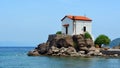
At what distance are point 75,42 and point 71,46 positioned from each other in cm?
167

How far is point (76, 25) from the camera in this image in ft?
285

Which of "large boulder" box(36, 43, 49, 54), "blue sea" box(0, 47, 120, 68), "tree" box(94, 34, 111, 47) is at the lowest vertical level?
"blue sea" box(0, 47, 120, 68)

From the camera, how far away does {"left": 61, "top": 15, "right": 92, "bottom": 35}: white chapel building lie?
87062 millimetres

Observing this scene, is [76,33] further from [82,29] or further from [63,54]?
[63,54]

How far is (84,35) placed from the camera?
8469 centimetres

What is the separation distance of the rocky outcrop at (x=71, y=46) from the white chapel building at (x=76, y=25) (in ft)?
10.1

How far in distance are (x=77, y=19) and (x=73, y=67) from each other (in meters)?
34.2

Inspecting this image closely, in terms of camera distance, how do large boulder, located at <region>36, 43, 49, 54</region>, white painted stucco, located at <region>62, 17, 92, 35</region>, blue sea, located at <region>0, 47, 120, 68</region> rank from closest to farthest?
blue sea, located at <region>0, 47, 120, 68</region> < large boulder, located at <region>36, 43, 49, 54</region> < white painted stucco, located at <region>62, 17, 92, 35</region>

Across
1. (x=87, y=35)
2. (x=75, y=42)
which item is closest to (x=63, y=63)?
(x=75, y=42)

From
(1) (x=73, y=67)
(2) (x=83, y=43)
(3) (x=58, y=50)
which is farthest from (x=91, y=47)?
(1) (x=73, y=67)

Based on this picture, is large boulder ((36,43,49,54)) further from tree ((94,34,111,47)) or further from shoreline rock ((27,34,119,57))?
tree ((94,34,111,47))

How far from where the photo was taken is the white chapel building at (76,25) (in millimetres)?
87062

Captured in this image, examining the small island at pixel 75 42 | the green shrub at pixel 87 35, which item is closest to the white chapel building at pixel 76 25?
the small island at pixel 75 42

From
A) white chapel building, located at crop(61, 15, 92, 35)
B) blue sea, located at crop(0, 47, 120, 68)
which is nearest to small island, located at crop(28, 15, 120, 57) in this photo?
white chapel building, located at crop(61, 15, 92, 35)
